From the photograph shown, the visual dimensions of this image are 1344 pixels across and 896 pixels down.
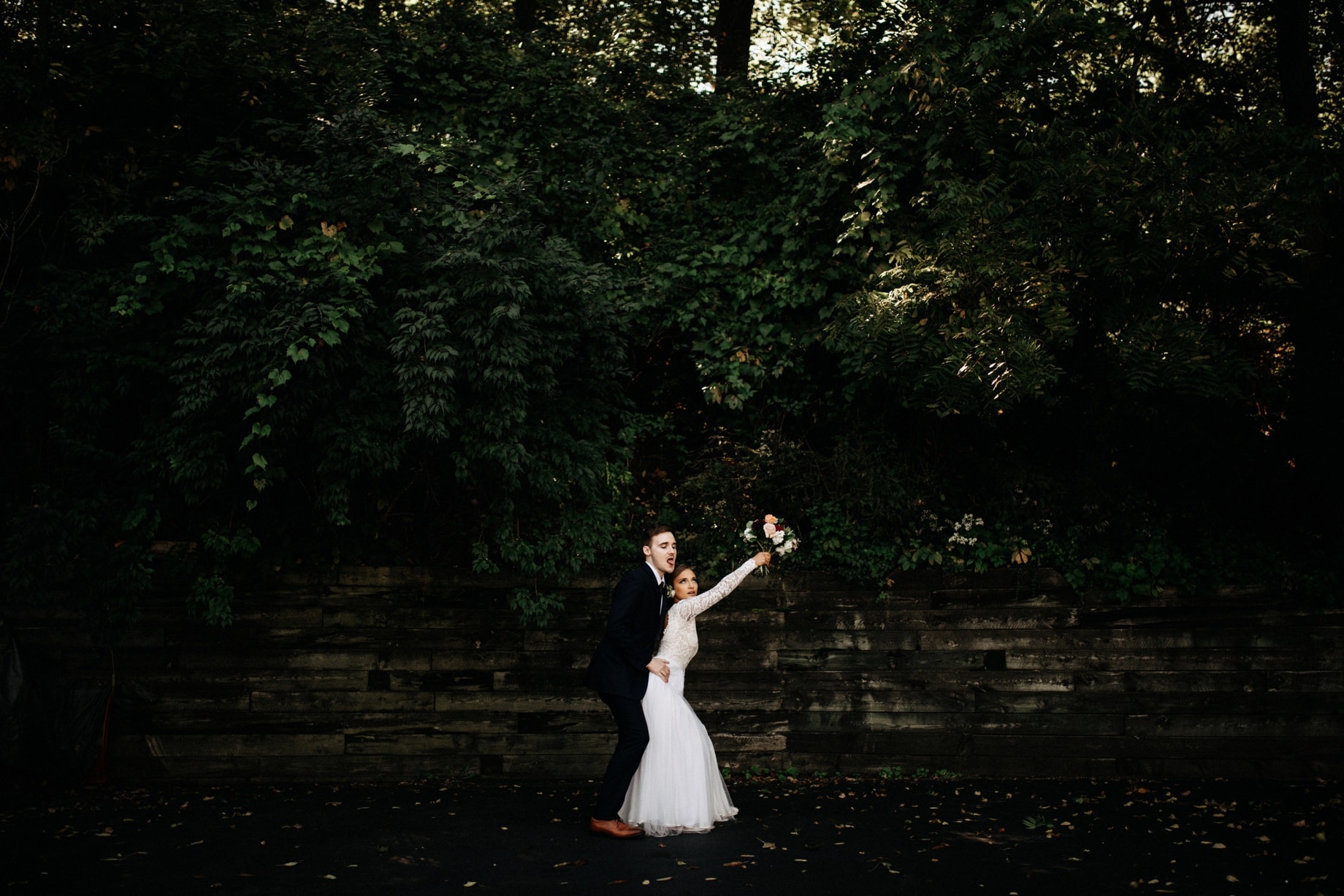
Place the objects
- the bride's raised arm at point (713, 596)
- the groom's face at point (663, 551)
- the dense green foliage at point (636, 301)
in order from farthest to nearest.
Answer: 1. the dense green foliage at point (636, 301)
2. the bride's raised arm at point (713, 596)
3. the groom's face at point (663, 551)

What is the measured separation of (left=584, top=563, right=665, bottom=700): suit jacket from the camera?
660 cm

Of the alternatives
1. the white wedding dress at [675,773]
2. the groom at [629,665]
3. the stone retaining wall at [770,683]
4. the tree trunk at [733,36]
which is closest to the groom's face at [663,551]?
the groom at [629,665]

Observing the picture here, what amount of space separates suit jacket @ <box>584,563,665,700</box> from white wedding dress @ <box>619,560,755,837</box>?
0.19 meters

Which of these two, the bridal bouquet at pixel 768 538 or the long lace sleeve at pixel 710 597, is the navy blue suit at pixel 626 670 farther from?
the bridal bouquet at pixel 768 538

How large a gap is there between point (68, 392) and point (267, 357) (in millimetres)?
1924

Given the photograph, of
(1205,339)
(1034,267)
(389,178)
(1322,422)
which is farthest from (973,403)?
(389,178)

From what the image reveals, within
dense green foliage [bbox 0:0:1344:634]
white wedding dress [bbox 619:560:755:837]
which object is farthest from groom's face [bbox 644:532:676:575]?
dense green foliage [bbox 0:0:1344:634]

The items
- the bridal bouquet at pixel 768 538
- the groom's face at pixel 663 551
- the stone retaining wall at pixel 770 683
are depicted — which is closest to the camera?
the groom's face at pixel 663 551

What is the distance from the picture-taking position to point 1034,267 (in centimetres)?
794

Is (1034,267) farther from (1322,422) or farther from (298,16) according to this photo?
(298,16)

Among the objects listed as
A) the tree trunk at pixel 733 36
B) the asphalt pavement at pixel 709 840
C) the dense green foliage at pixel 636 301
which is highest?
the tree trunk at pixel 733 36

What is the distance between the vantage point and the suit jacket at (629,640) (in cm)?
660

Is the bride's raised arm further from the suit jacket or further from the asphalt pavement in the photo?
the asphalt pavement

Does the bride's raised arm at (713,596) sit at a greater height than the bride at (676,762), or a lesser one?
greater
